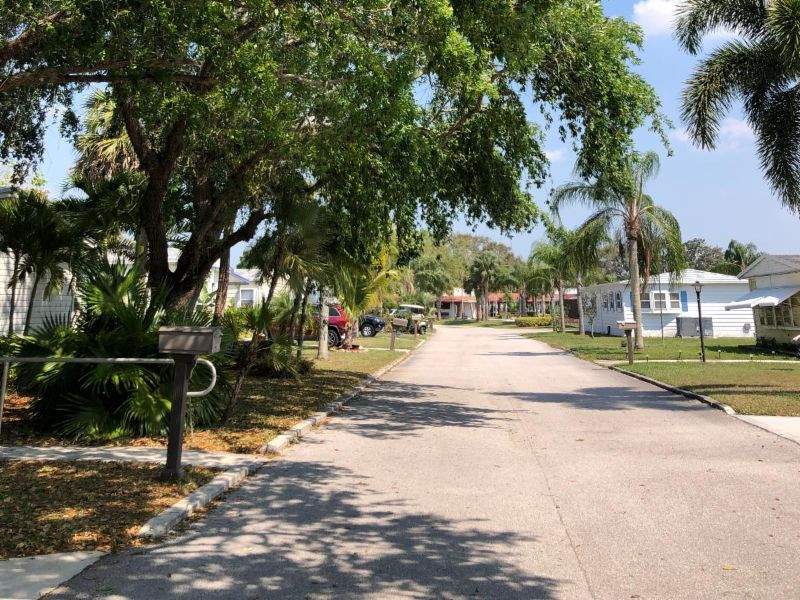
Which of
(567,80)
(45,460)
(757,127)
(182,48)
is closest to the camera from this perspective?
(45,460)

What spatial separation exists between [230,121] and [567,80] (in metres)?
5.42

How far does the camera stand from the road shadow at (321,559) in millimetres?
3721

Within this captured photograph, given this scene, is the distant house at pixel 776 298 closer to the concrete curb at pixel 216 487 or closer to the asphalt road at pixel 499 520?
the asphalt road at pixel 499 520

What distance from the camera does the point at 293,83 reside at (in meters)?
8.76

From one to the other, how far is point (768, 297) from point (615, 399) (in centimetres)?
1670

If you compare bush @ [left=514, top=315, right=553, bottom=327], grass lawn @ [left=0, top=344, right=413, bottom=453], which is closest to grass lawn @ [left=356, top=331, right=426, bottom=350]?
grass lawn @ [left=0, top=344, right=413, bottom=453]

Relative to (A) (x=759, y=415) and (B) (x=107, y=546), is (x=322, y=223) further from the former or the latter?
(B) (x=107, y=546)

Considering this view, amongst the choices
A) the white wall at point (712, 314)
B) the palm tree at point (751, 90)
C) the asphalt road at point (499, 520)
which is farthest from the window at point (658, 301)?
the asphalt road at point (499, 520)

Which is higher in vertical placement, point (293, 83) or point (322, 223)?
point (293, 83)

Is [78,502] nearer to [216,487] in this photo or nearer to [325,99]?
[216,487]

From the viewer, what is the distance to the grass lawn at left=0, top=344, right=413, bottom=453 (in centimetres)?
767

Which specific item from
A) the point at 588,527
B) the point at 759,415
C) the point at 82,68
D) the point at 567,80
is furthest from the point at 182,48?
the point at 759,415

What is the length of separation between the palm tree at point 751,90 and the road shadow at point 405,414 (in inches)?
304

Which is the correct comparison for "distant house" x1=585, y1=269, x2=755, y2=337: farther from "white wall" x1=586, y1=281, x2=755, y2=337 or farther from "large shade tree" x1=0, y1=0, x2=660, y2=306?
"large shade tree" x1=0, y1=0, x2=660, y2=306
